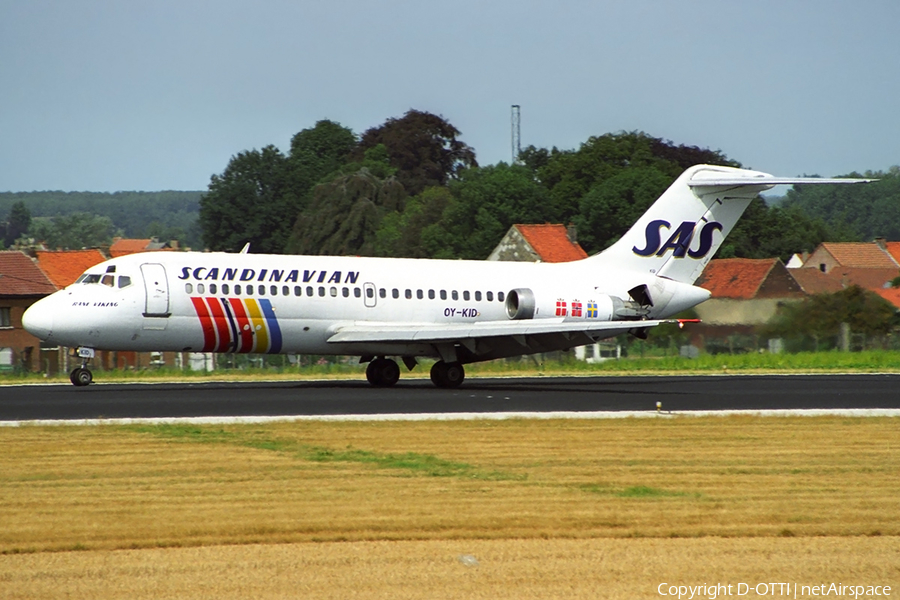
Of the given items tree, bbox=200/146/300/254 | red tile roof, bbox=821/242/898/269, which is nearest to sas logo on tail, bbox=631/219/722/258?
red tile roof, bbox=821/242/898/269

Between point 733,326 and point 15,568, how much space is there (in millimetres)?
35346

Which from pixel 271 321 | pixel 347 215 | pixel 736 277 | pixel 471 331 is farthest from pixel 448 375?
pixel 347 215

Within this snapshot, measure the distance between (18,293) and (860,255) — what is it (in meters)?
64.0

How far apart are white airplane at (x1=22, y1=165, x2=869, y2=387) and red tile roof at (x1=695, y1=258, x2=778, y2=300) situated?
11.3 meters

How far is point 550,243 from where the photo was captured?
70.1 m

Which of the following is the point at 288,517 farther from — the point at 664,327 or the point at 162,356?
the point at 162,356

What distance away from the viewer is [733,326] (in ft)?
140

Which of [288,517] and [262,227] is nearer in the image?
[288,517]

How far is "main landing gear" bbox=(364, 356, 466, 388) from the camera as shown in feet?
99.1

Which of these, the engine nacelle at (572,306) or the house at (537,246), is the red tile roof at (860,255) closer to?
the house at (537,246)

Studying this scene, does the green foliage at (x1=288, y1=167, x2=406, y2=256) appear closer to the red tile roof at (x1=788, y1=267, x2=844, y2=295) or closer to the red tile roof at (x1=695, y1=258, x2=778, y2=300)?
the red tile roof at (x1=788, y1=267, x2=844, y2=295)

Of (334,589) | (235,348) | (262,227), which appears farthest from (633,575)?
(262,227)

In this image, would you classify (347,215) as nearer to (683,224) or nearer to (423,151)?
(423,151)

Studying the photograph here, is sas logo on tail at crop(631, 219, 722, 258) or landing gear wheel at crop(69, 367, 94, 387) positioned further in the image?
sas logo on tail at crop(631, 219, 722, 258)
